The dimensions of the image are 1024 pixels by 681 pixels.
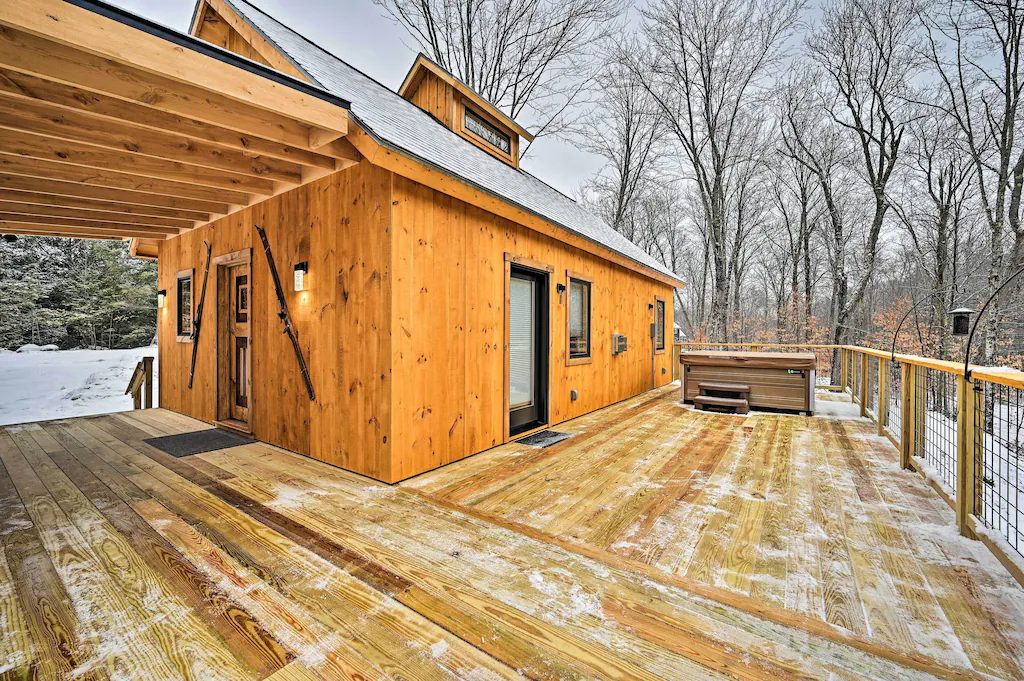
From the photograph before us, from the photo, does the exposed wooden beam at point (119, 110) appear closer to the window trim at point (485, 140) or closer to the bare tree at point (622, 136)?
the window trim at point (485, 140)

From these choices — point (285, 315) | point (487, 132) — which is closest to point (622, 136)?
point (487, 132)

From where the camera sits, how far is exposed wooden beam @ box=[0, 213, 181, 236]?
4.67m

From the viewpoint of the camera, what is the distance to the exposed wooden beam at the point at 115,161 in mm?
2836

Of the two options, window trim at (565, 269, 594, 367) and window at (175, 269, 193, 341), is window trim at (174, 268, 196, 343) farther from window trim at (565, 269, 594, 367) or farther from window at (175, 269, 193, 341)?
window trim at (565, 269, 594, 367)

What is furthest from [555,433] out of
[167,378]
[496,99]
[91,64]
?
[496,99]

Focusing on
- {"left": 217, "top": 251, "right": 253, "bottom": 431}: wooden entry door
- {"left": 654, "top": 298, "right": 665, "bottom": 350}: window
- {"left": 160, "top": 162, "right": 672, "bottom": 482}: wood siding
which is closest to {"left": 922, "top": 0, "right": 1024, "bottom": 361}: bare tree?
{"left": 654, "top": 298, "right": 665, "bottom": 350}: window

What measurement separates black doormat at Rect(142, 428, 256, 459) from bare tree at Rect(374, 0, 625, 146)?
9.03m

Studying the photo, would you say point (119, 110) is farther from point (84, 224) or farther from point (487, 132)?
point (487, 132)

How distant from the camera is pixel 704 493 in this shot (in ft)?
9.25

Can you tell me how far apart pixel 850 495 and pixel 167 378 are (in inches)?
300

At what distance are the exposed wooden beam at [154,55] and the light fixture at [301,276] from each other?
57.3 inches

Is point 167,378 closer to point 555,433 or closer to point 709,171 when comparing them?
point 555,433

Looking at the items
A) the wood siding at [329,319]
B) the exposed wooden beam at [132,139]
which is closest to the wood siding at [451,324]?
the wood siding at [329,319]

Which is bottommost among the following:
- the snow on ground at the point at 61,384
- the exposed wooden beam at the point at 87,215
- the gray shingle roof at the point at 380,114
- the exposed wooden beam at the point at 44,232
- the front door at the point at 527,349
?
the snow on ground at the point at 61,384
